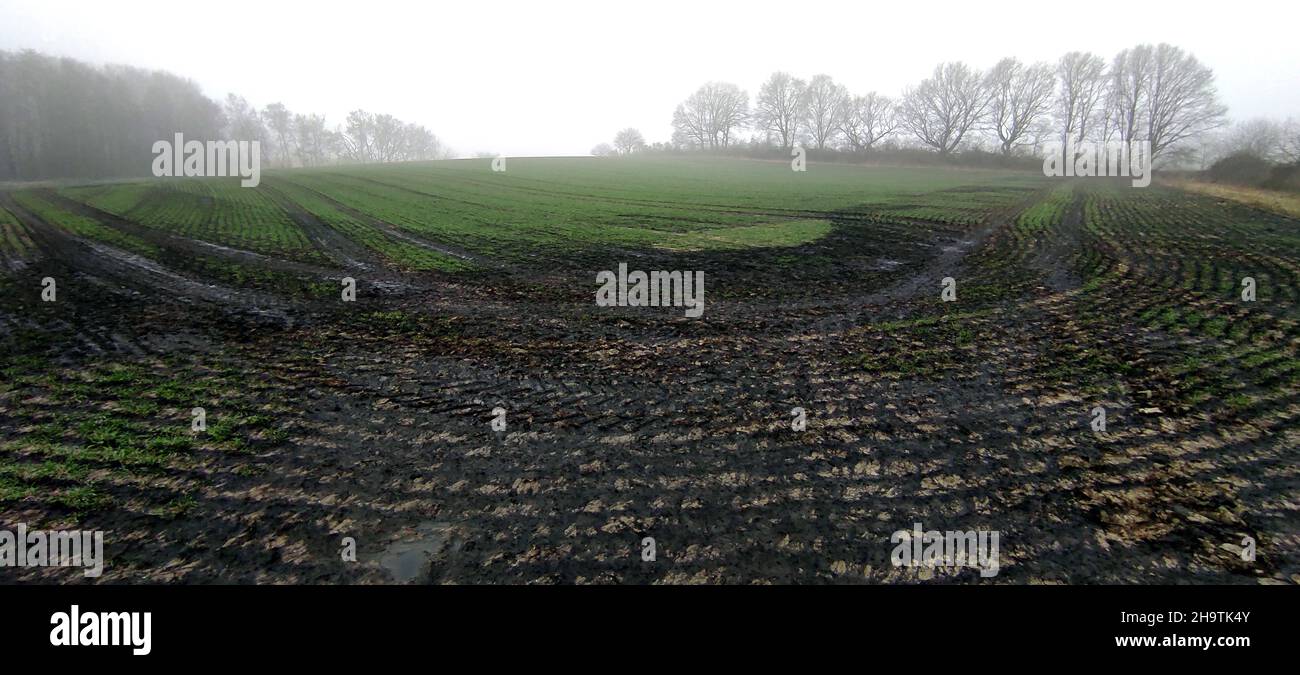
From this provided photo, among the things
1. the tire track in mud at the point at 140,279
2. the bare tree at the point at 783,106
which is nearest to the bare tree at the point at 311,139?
the bare tree at the point at 783,106

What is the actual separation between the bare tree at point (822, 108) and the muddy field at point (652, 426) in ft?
302

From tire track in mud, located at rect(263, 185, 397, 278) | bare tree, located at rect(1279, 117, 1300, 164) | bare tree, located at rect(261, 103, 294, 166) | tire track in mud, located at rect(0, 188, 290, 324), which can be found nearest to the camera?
tire track in mud, located at rect(0, 188, 290, 324)

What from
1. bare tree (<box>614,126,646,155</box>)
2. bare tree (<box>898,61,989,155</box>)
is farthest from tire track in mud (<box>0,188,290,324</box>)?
bare tree (<box>614,126,646,155</box>)

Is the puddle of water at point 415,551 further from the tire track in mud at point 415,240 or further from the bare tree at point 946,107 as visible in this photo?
the bare tree at point 946,107

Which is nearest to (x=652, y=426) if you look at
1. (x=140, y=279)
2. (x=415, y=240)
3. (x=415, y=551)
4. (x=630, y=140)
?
(x=415, y=551)

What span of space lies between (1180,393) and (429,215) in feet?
92.4

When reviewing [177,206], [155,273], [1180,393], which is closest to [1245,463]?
[1180,393]

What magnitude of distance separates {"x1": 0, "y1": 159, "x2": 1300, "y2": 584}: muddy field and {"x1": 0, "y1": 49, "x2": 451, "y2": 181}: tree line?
7706 cm

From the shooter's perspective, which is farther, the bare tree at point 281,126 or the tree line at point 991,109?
the bare tree at point 281,126

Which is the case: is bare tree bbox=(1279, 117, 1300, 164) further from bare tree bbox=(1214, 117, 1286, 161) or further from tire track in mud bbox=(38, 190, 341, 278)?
tire track in mud bbox=(38, 190, 341, 278)

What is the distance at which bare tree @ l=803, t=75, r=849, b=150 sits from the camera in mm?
96312

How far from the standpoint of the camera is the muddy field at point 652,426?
418 cm

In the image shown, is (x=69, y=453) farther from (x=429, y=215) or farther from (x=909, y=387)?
(x=429, y=215)
